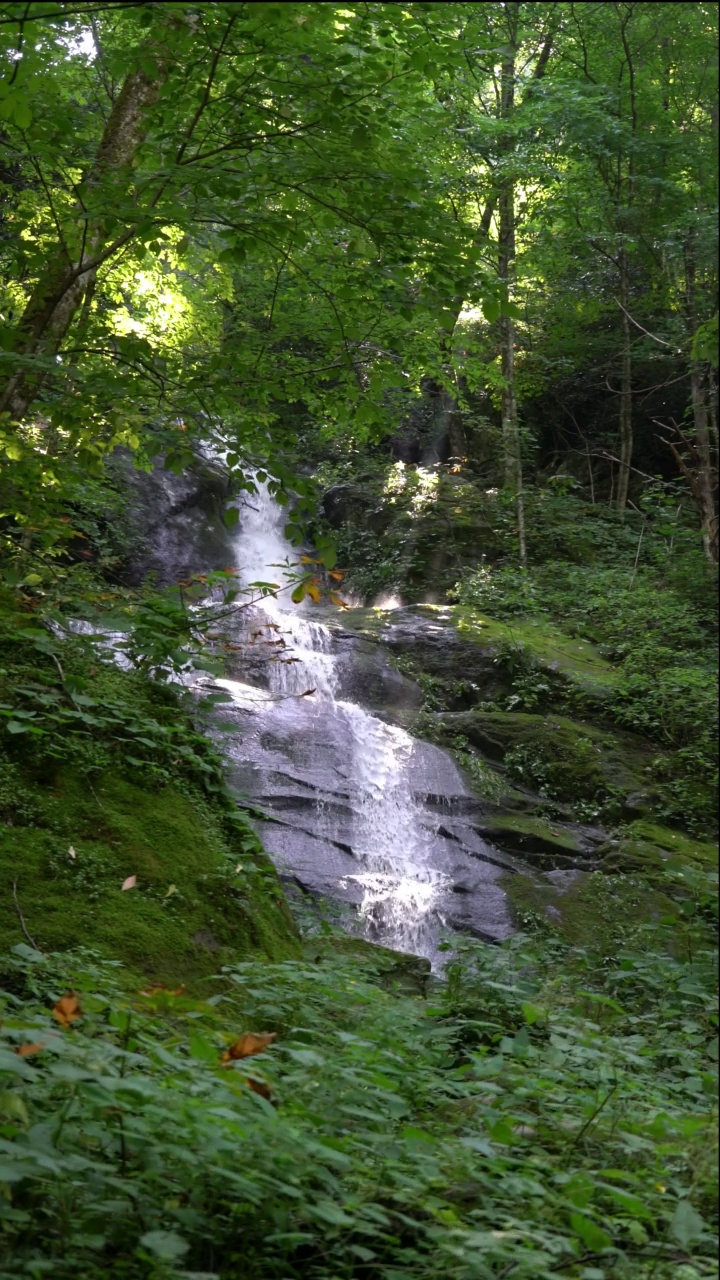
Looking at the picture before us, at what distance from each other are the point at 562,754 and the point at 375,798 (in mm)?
2231

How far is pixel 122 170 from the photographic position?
4.11 metres

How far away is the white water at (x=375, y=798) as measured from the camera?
26.0 ft

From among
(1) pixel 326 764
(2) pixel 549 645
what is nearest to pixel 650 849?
(1) pixel 326 764

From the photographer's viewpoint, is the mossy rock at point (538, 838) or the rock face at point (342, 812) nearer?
the rock face at point (342, 812)

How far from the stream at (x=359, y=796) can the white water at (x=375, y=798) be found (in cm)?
1

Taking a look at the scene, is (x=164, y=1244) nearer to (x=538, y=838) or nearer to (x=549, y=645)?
(x=538, y=838)

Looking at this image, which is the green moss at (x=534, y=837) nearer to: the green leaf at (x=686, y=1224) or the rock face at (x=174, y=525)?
the green leaf at (x=686, y=1224)

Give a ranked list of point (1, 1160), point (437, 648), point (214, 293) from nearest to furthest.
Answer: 1. point (1, 1160)
2. point (214, 293)
3. point (437, 648)

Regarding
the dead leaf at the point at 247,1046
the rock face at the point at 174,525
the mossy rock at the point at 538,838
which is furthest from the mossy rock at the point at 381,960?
the rock face at the point at 174,525

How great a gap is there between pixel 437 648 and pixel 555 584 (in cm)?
277

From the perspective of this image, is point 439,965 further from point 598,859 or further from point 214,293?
point 214,293

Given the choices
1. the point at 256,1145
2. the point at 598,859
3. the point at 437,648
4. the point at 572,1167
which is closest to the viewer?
the point at 256,1145

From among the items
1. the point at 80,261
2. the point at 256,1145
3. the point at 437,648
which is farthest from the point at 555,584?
the point at 256,1145

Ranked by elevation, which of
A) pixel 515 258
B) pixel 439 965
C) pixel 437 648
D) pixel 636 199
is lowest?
pixel 439 965
